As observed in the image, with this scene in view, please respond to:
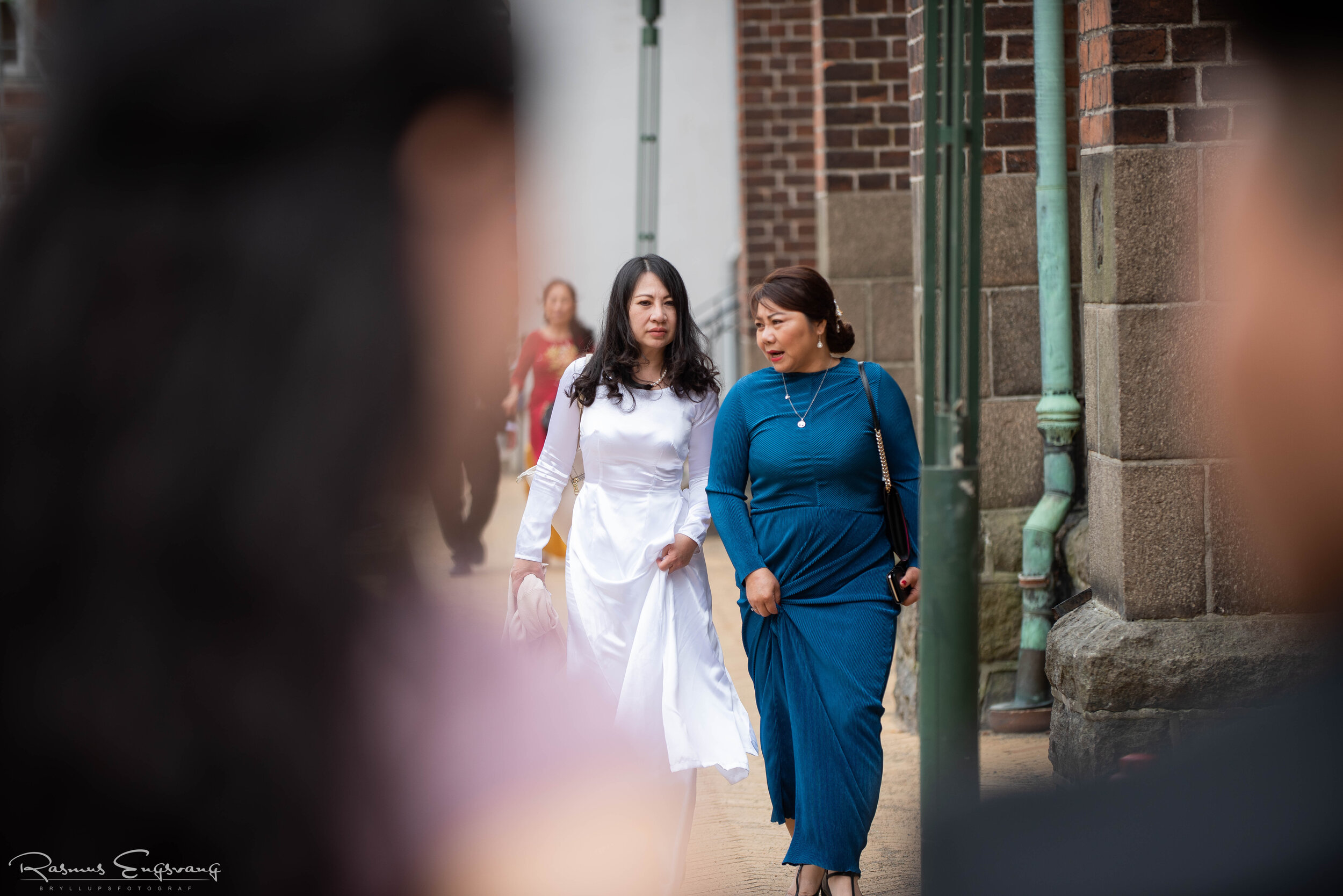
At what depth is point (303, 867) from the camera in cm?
77

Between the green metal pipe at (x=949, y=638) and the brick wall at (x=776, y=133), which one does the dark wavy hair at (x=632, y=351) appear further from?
the brick wall at (x=776, y=133)

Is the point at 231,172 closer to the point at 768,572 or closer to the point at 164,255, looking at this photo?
the point at 164,255

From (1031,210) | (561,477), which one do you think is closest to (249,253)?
(561,477)

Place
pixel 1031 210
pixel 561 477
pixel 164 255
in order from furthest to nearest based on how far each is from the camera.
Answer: pixel 1031 210 < pixel 561 477 < pixel 164 255

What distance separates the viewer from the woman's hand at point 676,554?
383 centimetres

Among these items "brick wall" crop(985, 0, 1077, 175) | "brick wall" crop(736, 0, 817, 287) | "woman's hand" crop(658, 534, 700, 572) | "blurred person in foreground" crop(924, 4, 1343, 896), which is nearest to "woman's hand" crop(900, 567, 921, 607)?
"woman's hand" crop(658, 534, 700, 572)

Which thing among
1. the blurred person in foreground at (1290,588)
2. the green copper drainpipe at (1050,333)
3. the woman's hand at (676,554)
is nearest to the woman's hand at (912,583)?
the woman's hand at (676,554)

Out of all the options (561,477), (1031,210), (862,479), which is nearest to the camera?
(862,479)

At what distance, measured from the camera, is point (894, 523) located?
147 inches

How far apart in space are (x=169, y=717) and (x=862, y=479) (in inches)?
122

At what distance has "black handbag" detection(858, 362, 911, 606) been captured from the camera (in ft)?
12.2

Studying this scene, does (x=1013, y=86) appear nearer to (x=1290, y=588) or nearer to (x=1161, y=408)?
(x=1161, y=408)

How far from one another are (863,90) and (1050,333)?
2.07 meters

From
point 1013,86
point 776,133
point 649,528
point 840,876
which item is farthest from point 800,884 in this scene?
Answer: point 776,133
